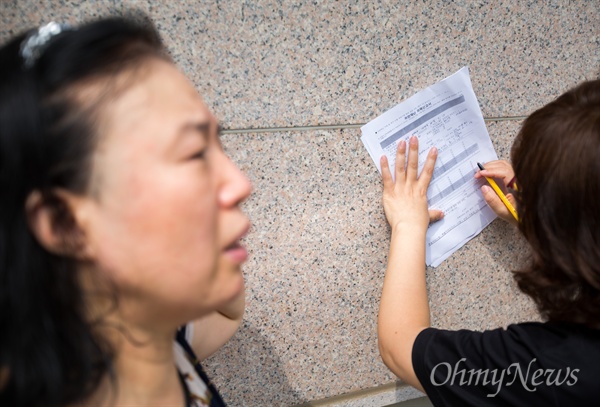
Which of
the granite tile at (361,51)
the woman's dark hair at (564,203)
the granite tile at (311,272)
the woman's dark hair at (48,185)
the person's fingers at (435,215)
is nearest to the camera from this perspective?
the woman's dark hair at (48,185)

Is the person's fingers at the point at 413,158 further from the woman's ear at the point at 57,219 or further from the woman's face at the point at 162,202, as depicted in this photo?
the woman's ear at the point at 57,219

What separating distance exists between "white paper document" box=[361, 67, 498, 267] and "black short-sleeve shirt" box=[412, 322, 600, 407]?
30cm

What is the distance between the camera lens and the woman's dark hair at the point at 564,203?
78 centimetres

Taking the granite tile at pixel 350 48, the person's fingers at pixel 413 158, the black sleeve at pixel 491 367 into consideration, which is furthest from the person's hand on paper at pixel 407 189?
the black sleeve at pixel 491 367

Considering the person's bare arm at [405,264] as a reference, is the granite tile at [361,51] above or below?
above

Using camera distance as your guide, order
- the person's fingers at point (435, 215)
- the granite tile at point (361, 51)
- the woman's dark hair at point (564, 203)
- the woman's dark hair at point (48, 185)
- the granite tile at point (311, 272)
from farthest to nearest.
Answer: the person's fingers at point (435, 215) < the granite tile at point (311, 272) < the granite tile at point (361, 51) < the woman's dark hair at point (564, 203) < the woman's dark hair at point (48, 185)

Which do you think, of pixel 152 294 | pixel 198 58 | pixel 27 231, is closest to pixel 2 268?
pixel 27 231

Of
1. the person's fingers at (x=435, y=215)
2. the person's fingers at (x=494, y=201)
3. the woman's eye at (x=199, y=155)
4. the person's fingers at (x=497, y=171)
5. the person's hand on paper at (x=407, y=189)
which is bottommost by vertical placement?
the person's fingers at (x=494, y=201)

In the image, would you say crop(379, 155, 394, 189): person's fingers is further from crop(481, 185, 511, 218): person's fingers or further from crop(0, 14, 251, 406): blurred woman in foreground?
crop(0, 14, 251, 406): blurred woman in foreground

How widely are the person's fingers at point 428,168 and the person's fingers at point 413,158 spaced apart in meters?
0.02

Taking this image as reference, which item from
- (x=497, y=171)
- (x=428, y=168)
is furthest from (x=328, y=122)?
(x=497, y=171)

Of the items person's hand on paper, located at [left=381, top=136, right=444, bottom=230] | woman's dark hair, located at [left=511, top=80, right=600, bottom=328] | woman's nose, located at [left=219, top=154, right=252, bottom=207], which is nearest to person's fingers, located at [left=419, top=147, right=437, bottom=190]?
person's hand on paper, located at [left=381, top=136, right=444, bottom=230]

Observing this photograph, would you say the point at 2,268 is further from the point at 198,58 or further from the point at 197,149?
the point at 198,58

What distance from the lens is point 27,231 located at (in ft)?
1.73
